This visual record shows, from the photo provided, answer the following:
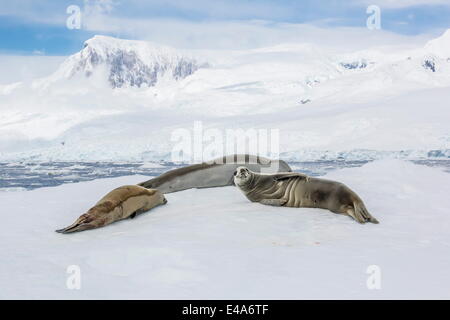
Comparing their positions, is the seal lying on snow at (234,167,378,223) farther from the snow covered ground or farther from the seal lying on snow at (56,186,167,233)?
the seal lying on snow at (56,186,167,233)

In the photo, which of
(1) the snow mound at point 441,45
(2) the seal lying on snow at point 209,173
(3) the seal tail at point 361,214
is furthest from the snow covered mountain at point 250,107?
(3) the seal tail at point 361,214

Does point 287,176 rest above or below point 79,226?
above

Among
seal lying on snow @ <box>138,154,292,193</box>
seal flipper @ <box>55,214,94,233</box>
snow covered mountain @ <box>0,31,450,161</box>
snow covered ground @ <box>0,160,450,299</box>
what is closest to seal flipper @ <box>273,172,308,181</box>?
snow covered ground @ <box>0,160,450,299</box>

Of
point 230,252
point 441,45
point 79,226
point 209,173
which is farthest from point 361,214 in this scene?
point 441,45

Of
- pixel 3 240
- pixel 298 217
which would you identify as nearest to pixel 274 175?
pixel 298 217

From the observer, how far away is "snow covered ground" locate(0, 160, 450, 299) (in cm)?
230

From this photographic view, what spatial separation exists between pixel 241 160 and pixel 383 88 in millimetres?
52203

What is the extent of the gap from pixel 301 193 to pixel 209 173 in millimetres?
1965

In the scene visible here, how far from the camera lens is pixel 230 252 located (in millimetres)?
2838

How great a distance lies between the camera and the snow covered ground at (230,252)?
7.55 feet

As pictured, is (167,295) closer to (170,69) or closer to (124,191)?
(124,191)

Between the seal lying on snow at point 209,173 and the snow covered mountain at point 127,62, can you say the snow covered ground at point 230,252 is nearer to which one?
the seal lying on snow at point 209,173

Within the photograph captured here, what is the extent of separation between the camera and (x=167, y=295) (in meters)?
2.22

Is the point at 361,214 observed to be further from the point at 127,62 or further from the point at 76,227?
the point at 127,62
